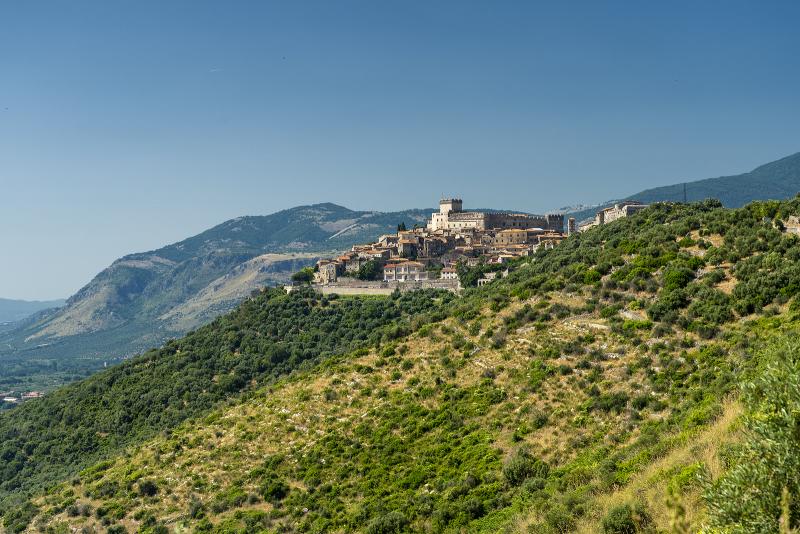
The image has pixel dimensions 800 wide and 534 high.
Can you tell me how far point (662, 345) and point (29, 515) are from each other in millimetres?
33391

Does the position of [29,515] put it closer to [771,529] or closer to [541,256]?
[771,529]

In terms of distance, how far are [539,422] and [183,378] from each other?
139 ft

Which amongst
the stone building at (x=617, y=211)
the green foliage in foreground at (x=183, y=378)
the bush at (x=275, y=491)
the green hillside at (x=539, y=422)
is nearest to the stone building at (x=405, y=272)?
the green foliage in foreground at (x=183, y=378)

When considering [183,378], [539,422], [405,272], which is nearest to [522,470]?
[539,422]

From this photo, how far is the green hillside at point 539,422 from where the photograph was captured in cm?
1466

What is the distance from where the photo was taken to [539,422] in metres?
25.6

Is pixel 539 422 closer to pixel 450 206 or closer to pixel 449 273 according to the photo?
pixel 449 273

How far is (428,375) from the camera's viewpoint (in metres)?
34.3

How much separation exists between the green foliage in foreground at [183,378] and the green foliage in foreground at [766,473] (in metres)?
39.5

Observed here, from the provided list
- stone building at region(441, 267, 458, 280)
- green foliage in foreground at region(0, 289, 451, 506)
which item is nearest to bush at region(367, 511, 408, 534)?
green foliage in foreground at region(0, 289, 451, 506)

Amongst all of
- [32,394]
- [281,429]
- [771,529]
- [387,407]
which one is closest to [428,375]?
[387,407]

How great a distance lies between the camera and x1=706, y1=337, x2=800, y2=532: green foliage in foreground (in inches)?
371

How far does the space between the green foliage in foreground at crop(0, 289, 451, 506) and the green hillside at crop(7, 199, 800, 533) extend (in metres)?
4.43

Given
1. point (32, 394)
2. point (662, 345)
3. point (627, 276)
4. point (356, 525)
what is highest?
point (627, 276)
